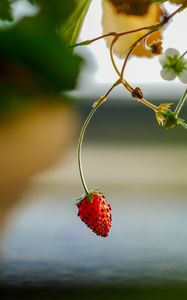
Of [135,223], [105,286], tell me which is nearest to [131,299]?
[105,286]

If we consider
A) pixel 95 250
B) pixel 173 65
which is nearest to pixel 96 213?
pixel 173 65

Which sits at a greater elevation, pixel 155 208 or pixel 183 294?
pixel 155 208

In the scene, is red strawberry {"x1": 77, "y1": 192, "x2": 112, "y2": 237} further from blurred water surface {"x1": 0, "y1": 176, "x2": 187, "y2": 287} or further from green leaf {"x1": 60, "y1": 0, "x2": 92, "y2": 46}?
blurred water surface {"x1": 0, "y1": 176, "x2": 187, "y2": 287}

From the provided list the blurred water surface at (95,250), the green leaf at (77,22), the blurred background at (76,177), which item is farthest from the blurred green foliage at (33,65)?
the blurred water surface at (95,250)

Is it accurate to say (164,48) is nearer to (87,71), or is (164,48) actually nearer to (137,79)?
(137,79)

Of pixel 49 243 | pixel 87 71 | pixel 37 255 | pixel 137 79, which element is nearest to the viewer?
pixel 87 71

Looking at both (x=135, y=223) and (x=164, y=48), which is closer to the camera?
(x=164, y=48)

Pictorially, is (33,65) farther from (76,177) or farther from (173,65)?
(76,177)
